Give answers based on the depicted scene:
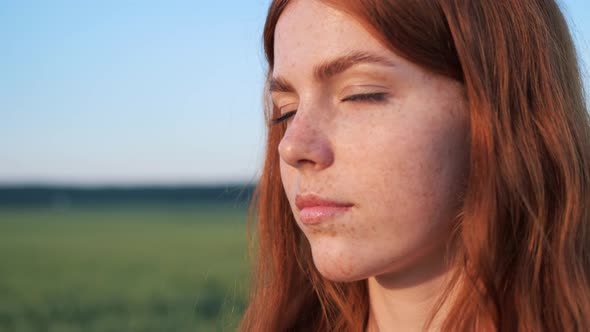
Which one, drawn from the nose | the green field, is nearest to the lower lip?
the nose

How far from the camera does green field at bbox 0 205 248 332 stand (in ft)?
31.2

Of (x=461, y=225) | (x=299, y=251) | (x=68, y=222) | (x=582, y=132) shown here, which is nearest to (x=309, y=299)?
(x=299, y=251)

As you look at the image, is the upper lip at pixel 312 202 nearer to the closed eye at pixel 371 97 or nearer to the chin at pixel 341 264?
the chin at pixel 341 264

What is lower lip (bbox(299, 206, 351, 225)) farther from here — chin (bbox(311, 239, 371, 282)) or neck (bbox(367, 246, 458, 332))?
neck (bbox(367, 246, 458, 332))

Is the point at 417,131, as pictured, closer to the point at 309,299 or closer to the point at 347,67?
A: the point at 347,67

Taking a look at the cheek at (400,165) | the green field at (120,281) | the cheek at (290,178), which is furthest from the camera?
the green field at (120,281)

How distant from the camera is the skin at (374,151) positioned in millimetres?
1929

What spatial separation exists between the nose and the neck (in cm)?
45

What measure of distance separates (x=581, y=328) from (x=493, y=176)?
0.52 m

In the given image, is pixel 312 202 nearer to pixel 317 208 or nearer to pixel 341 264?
pixel 317 208

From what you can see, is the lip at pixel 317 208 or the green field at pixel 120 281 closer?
the lip at pixel 317 208

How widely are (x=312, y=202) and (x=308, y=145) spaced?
18 centimetres

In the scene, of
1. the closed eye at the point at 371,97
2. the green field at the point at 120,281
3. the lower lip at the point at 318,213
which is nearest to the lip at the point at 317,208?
the lower lip at the point at 318,213

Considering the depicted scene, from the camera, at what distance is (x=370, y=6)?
1.94m
